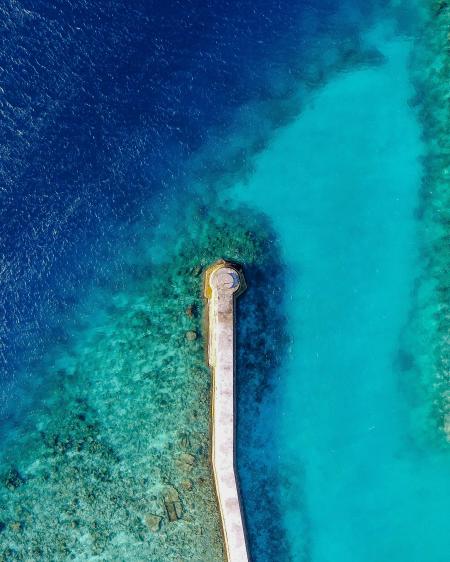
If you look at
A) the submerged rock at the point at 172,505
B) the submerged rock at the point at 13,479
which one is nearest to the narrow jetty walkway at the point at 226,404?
the submerged rock at the point at 172,505

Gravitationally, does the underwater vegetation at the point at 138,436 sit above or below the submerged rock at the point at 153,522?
above

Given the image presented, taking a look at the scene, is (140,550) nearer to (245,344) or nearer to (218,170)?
(245,344)

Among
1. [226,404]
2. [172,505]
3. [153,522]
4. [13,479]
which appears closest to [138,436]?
[172,505]

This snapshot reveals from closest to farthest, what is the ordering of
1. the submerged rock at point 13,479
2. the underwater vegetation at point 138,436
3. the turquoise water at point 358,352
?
the turquoise water at point 358,352
the underwater vegetation at point 138,436
the submerged rock at point 13,479

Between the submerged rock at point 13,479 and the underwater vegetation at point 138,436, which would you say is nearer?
the underwater vegetation at point 138,436

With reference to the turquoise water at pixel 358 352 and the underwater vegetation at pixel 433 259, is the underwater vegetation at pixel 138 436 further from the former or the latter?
the underwater vegetation at pixel 433 259

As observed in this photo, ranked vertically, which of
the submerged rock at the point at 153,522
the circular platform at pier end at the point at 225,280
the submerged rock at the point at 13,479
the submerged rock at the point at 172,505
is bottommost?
the submerged rock at the point at 153,522
